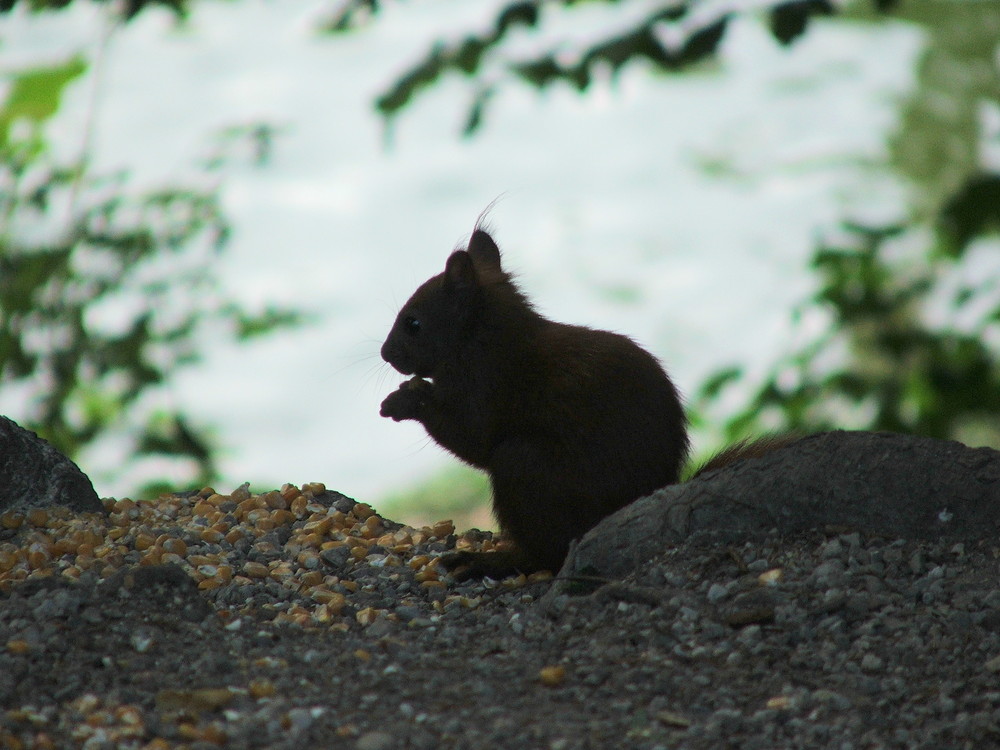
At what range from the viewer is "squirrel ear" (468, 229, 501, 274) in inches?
185

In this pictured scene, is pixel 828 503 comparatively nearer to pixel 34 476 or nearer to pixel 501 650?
pixel 501 650

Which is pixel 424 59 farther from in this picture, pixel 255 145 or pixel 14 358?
pixel 14 358

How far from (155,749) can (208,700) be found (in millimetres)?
190

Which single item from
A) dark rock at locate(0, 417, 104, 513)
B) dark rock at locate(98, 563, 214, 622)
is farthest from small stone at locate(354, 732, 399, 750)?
dark rock at locate(0, 417, 104, 513)

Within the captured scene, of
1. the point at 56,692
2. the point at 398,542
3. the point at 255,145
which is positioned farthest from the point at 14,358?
the point at 56,692

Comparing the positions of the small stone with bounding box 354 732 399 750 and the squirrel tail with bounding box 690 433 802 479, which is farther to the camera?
the squirrel tail with bounding box 690 433 802 479

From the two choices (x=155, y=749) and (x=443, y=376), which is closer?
(x=155, y=749)

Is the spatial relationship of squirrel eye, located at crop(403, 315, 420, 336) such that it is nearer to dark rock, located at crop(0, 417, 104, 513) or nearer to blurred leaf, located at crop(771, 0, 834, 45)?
dark rock, located at crop(0, 417, 104, 513)

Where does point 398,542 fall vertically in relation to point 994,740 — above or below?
above

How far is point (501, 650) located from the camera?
298cm

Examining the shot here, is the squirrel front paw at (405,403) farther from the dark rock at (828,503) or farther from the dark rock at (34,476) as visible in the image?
the dark rock at (34,476)

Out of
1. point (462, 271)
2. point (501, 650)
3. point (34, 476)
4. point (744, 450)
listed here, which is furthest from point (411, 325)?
point (501, 650)

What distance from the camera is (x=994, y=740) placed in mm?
2479

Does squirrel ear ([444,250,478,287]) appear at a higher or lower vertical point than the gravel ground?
higher
